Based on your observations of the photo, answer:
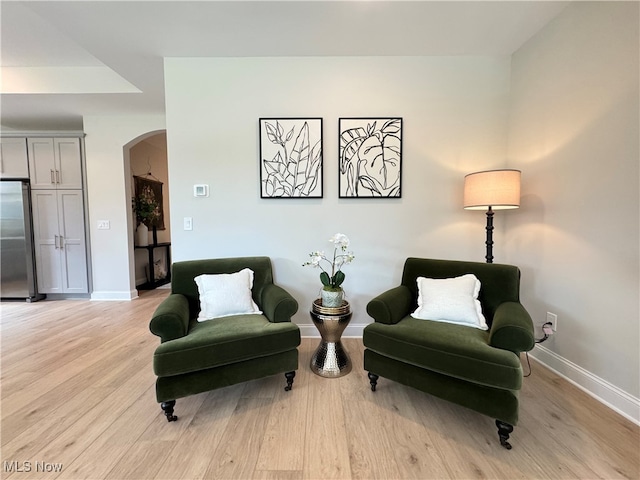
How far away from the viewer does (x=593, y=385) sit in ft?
5.43

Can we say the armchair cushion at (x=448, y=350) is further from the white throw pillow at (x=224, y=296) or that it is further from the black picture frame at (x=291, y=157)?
the black picture frame at (x=291, y=157)

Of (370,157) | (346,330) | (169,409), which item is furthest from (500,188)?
(169,409)

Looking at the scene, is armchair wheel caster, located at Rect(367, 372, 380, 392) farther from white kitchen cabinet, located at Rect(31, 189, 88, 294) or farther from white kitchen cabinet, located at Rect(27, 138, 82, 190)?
white kitchen cabinet, located at Rect(27, 138, 82, 190)

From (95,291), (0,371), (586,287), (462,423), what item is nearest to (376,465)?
(462,423)

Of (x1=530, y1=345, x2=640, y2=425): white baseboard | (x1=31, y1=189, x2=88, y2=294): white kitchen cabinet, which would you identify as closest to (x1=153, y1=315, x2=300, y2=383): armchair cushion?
(x1=530, y1=345, x2=640, y2=425): white baseboard

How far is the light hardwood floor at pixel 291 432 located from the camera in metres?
1.18

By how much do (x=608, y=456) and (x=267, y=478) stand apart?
159cm

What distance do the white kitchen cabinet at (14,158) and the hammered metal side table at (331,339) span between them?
4.57 metres

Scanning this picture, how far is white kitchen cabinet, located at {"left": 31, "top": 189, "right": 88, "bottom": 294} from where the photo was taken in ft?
11.9

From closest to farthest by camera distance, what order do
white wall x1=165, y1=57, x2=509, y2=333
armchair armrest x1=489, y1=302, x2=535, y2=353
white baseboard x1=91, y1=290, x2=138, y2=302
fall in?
1. armchair armrest x1=489, y1=302, x2=535, y2=353
2. white wall x1=165, y1=57, x2=509, y2=333
3. white baseboard x1=91, y1=290, x2=138, y2=302

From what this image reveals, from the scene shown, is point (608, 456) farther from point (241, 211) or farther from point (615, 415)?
point (241, 211)

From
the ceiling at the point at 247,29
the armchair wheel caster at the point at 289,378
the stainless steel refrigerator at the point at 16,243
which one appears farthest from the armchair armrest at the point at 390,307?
the stainless steel refrigerator at the point at 16,243

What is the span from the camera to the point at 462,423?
1453 millimetres

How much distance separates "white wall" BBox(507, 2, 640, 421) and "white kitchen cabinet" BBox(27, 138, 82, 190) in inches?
208
